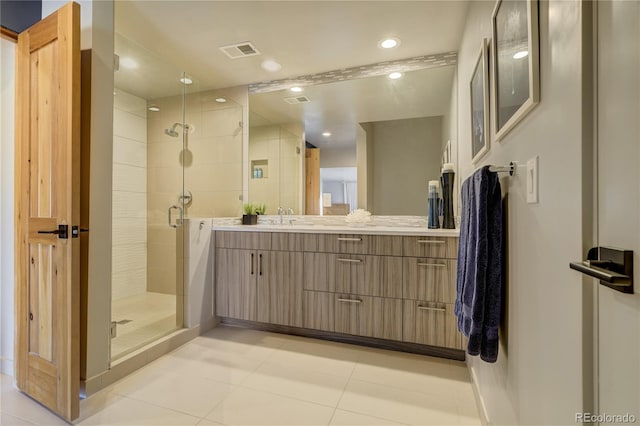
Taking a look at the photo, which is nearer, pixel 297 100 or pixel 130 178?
pixel 130 178

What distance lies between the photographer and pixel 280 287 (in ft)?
7.98

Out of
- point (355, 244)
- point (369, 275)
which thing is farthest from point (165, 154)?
point (369, 275)

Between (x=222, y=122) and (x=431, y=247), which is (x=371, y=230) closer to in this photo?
(x=431, y=247)

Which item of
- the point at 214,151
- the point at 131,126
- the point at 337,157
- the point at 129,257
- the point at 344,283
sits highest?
the point at 131,126

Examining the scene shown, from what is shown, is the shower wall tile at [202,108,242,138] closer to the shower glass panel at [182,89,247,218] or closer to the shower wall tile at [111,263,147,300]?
the shower glass panel at [182,89,247,218]

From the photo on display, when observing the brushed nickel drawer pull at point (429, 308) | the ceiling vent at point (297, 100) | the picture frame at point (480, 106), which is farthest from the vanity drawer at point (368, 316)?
the ceiling vent at point (297, 100)

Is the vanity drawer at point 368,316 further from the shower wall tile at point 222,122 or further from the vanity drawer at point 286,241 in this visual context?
the shower wall tile at point 222,122

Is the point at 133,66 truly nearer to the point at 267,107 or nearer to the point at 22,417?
the point at 267,107

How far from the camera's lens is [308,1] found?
186cm

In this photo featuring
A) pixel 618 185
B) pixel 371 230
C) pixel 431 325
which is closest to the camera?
pixel 618 185

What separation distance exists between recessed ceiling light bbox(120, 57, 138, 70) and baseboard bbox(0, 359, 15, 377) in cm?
209

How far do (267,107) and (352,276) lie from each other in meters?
2.07

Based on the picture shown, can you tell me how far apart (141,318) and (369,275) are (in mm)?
1817

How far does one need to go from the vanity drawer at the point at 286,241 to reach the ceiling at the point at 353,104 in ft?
3.43
